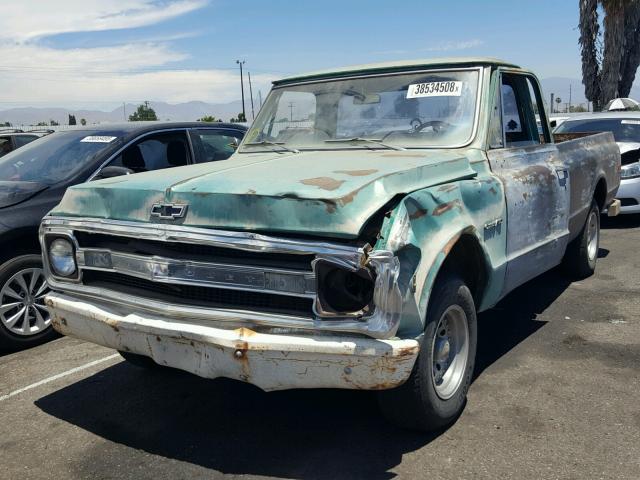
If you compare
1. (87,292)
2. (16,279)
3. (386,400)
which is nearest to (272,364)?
(386,400)

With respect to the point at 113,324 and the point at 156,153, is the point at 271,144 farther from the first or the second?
the point at 113,324

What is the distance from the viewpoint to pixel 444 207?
310cm

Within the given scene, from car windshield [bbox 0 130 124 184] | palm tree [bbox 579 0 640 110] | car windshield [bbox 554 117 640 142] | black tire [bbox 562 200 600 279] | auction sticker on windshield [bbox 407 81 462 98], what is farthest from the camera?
palm tree [bbox 579 0 640 110]

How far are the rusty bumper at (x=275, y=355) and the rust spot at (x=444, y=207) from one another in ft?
2.16

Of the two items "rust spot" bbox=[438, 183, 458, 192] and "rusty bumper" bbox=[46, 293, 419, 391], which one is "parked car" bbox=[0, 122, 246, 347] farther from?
"rust spot" bbox=[438, 183, 458, 192]

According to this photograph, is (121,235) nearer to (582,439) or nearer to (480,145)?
(480,145)

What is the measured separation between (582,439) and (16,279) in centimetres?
400

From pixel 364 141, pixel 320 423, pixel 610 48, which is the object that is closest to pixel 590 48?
pixel 610 48

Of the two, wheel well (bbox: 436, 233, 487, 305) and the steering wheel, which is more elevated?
the steering wheel

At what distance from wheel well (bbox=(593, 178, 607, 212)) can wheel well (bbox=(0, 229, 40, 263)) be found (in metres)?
4.98

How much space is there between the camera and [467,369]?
11.4ft

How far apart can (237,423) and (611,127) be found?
8.74m

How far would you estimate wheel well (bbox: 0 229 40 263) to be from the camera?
4.76 metres

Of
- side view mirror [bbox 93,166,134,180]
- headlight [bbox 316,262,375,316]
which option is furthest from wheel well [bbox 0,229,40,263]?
headlight [bbox 316,262,375,316]
